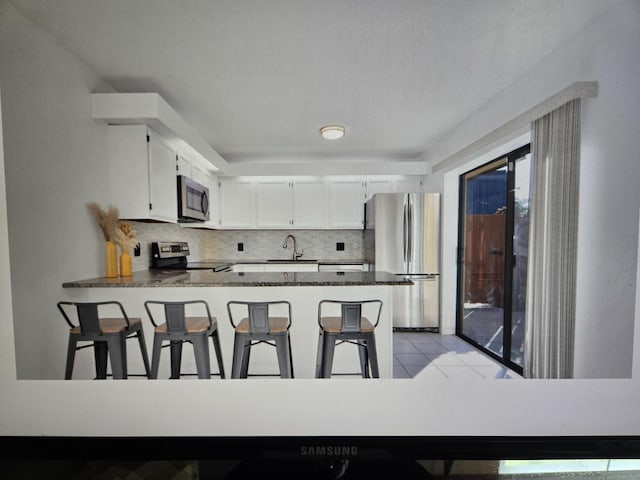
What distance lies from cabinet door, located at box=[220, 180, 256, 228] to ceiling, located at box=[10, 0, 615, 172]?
838 millimetres

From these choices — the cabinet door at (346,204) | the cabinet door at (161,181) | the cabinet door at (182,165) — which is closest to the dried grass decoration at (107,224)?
the cabinet door at (161,181)

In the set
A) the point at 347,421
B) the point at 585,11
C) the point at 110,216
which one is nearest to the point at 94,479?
the point at 347,421

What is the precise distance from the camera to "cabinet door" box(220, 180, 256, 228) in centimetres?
389

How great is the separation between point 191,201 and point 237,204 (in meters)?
1.30

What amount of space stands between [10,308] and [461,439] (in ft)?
2.75

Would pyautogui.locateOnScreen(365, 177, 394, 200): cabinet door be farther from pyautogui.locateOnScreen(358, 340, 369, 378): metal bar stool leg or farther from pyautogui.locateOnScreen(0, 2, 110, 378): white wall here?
Answer: pyautogui.locateOnScreen(0, 2, 110, 378): white wall

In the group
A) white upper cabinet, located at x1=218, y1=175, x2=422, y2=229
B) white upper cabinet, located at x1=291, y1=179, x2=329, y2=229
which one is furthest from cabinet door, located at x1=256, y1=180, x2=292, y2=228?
white upper cabinet, located at x1=291, y1=179, x2=329, y2=229

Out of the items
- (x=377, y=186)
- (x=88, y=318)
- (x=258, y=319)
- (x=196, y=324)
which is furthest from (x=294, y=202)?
(x=88, y=318)

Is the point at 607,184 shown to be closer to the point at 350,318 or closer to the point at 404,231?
the point at 350,318

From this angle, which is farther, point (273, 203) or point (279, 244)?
point (279, 244)

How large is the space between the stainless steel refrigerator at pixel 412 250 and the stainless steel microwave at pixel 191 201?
2.10 m

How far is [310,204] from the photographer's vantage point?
3936 mm

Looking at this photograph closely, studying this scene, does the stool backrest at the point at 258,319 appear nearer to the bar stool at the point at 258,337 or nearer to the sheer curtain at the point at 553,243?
the bar stool at the point at 258,337

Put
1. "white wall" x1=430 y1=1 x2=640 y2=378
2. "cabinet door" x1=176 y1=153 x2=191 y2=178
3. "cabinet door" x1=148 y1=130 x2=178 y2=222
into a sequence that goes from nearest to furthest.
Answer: "white wall" x1=430 y1=1 x2=640 y2=378 → "cabinet door" x1=148 y1=130 x2=178 y2=222 → "cabinet door" x1=176 y1=153 x2=191 y2=178
